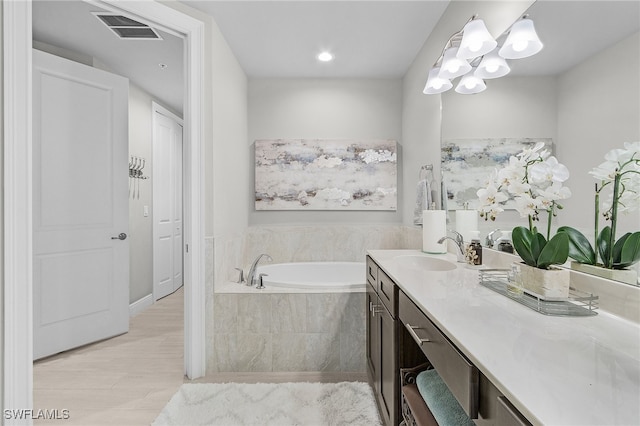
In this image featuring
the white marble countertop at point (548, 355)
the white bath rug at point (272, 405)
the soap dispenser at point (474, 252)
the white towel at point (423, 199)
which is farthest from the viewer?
the white towel at point (423, 199)

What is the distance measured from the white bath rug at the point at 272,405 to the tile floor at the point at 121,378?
0.09 metres

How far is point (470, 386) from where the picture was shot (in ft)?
2.30

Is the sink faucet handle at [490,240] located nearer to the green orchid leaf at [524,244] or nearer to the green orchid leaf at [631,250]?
the green orchid leaf at [524,244]

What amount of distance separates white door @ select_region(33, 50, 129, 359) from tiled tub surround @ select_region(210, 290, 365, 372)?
113 centimetres

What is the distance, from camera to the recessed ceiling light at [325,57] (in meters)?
2.86

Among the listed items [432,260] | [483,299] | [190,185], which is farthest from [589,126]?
[190,185]

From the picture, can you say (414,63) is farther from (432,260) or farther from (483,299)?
(483,299)

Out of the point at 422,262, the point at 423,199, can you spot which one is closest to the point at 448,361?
the point at 422,262

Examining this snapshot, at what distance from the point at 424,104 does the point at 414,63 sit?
1.80ft

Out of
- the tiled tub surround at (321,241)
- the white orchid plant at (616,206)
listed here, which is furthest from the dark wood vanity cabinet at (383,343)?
the tiled tub surround at (321,241)

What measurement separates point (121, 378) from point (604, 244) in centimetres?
267

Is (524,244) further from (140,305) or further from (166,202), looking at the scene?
(166,202)

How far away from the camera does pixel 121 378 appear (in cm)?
218

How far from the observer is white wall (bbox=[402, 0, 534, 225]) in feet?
5.45
